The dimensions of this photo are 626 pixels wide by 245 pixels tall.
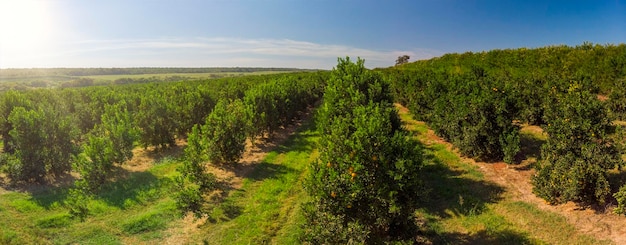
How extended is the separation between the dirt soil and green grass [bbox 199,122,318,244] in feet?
31.2

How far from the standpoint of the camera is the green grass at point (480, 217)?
35.4ft

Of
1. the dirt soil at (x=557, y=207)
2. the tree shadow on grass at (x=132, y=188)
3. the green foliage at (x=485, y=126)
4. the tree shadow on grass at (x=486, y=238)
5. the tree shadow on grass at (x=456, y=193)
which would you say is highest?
the green foliage at (x=485, y=126)

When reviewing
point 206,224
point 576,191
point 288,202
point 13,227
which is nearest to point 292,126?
point 288,202

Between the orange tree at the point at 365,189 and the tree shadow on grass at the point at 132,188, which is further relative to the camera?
the tree shadow on grass at the point at 132,188

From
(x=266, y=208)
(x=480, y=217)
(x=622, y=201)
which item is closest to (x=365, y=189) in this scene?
(x=480, y=217)

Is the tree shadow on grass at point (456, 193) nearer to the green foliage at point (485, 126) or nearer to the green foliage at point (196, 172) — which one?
the green foliage at point (485, 126)

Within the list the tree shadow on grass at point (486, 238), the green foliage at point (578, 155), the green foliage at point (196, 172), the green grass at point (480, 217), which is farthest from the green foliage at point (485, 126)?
the green foliage at point (196, 172)

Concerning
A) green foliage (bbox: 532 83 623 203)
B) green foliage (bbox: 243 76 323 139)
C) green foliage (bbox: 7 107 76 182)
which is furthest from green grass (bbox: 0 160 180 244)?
green foliage (bbox: 532 83 623 203)

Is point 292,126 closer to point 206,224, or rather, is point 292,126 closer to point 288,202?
point 288,202

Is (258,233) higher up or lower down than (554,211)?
lower down

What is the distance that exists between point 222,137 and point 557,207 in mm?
16943

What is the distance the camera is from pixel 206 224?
45.6 ft

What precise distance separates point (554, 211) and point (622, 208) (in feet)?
6.75

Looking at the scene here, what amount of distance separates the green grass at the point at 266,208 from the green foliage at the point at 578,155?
9960 mm
